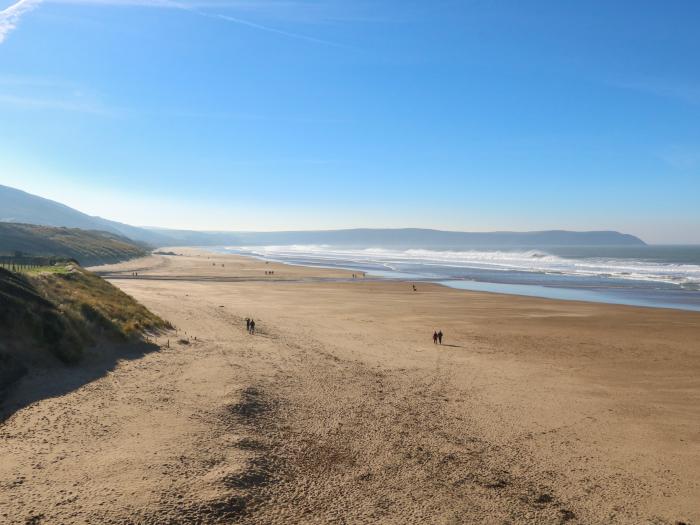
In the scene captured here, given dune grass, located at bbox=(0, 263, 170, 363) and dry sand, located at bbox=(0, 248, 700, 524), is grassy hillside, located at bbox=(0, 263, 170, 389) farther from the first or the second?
dry sand, located at bbox=(0, 248, 700, 524)

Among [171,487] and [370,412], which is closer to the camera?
[171,487]

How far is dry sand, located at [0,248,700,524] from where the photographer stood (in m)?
7.76

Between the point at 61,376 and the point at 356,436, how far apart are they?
26.1 ft

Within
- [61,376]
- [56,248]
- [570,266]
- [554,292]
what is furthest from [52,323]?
[570,266]

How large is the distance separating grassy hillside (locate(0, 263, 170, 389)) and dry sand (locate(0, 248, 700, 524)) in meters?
0.87

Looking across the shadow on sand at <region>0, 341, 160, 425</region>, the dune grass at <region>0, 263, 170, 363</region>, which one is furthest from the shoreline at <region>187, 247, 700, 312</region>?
the shadow on sand at <region>0, 341, 160, 425</region>

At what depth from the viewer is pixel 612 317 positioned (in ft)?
101

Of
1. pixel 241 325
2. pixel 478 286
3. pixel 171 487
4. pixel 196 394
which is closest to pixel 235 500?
pixel 171 487

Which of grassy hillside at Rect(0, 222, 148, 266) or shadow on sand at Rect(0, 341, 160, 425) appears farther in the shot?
grassy hillside at Rect(0, 222, 148, 266)

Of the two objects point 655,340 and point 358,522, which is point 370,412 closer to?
point 358,522

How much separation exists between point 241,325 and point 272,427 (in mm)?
13851

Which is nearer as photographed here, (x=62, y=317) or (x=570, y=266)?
(x=62, y=317)

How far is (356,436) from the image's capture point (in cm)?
1090

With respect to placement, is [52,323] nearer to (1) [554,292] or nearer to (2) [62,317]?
(2) [62,317]
